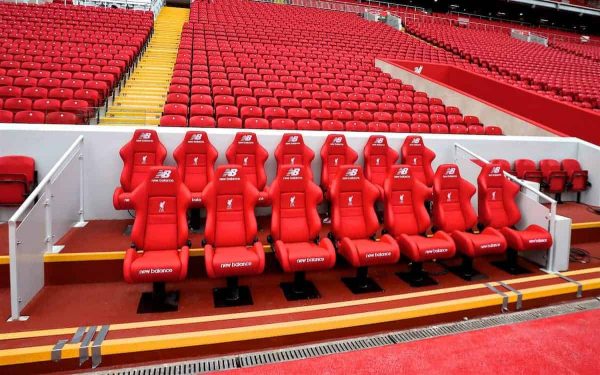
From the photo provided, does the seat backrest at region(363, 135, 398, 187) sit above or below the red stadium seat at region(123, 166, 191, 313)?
above

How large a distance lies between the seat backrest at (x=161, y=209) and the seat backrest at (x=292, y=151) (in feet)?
3.90

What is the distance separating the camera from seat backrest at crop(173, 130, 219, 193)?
3.62 m

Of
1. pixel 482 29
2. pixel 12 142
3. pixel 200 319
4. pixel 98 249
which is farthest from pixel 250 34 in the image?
pixel 482 29

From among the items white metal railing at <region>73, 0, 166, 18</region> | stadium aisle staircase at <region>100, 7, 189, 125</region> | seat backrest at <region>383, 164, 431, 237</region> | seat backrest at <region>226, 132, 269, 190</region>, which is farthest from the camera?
white metal railing at <region>73, 0, 166, 18</region>

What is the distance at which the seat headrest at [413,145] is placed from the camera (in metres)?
4.25

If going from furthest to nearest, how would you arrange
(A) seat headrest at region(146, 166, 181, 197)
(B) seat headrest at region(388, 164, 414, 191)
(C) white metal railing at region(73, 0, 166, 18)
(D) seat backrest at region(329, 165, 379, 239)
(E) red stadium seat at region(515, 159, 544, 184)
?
(C) white metal railing at region(73, 0, 166, 18) < (E) red stadium seat at region(515, 159, 544, 184) < (B) seat headrest at region(388, 164, 414, 191) < (D) seat backrest at region(329, 165, 379, 239) < (A) seat headrest at region(146, 166, 181, 197)

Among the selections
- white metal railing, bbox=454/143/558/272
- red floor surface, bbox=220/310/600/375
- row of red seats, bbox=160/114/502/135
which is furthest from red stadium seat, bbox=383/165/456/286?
row of red seats, bbox=160/114/502/135

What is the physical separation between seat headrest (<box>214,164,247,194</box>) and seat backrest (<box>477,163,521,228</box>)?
2.19m

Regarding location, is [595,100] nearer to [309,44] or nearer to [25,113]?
[309,44]

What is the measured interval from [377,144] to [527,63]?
34.2 feet

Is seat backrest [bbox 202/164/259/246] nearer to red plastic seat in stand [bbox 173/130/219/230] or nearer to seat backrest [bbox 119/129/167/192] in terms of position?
red plastic seat in stand [bbox 173/130/219/230]

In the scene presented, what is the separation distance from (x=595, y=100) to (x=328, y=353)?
Result: 817 centimetres

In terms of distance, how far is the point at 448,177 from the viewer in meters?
3.56

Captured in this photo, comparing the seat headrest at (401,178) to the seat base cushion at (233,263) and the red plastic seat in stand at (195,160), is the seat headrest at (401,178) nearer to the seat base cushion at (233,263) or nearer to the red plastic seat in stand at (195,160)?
the seat base cushion at (233,263)
